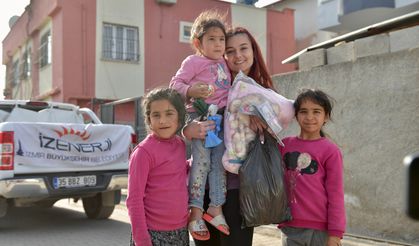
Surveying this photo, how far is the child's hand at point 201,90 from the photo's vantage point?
8.00 ft

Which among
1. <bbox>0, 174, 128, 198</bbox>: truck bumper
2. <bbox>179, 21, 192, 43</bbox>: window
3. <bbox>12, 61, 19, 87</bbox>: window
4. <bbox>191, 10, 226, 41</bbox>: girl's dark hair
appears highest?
<bbox>179, 21, 192, 43</bbox>: window

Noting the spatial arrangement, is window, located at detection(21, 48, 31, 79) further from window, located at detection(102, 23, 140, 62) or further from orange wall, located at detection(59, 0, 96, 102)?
window, located at detection(102, 23, 140, 62)

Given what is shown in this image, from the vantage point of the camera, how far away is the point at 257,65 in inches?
106

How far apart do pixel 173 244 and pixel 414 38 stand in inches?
147

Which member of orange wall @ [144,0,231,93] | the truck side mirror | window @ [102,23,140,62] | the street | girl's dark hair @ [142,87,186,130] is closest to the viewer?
the truck side mirror

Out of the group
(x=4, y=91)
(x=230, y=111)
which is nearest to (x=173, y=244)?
(x=230, y=111)

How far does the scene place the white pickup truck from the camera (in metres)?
5.89

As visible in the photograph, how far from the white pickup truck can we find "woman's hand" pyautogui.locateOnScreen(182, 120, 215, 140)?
4.08m

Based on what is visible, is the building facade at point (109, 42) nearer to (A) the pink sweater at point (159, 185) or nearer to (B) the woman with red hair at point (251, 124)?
(B) the woman with red hair at point (251, 124)

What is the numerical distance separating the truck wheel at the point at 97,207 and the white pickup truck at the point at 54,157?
0.24ft

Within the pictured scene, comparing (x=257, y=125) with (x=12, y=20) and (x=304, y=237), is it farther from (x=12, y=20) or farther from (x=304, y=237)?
(x=12, y=20)

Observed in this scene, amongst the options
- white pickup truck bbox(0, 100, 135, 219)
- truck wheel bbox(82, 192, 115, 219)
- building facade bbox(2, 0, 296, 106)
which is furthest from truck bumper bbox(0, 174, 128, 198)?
building facade bbox(2, 0, 296, 106)

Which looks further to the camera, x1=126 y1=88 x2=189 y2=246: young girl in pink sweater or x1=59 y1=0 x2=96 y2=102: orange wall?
x1=59 y1=0 x2=96 y2=102: orange wall

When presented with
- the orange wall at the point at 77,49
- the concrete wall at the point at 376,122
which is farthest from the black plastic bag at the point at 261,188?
the orange wall at the point at 77,49
